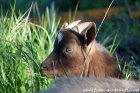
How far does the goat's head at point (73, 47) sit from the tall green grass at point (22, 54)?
0.23 meters

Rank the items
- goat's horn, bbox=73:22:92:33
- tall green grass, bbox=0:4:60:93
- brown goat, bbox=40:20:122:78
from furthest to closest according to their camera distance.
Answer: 1. goat's horn, bbox=73:22:92:33
2. brown goat, bbox=40:20:122:78
3. tall green grass, bbox=0:4:60:93

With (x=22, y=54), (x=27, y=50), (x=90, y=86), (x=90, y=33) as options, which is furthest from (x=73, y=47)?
(x=90, y=86)

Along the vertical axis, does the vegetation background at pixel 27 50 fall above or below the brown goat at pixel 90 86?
above

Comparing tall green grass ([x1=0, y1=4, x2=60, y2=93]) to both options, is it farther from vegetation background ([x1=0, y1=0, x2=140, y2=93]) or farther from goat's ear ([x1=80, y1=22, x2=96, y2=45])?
goat's ear ([x1=80, y1=22, x2=96, y2=45])

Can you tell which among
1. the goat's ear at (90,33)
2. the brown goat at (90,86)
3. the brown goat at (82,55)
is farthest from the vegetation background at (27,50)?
the brown goat at (90,86)

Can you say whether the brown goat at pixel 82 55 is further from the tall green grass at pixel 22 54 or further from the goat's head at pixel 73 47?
the tall green grass at pixel 22 54

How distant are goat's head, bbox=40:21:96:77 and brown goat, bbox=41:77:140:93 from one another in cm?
278

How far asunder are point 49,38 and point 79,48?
64 cm

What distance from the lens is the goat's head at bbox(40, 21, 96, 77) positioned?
6316 millimetres

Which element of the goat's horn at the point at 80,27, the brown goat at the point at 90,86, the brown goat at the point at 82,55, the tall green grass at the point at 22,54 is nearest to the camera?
the brown goat at the point at 90,86

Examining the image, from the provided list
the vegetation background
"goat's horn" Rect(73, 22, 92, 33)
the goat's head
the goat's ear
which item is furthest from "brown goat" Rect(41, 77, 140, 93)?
"goat's horn" Rect(73, 22, 92, 33)

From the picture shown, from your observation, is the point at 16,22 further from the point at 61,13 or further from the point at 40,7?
the point at 61,13

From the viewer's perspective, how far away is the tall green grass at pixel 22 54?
5676mm

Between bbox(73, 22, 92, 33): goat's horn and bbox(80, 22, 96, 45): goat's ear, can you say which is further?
bbox(73, 22, 92, 33): goat's horn
